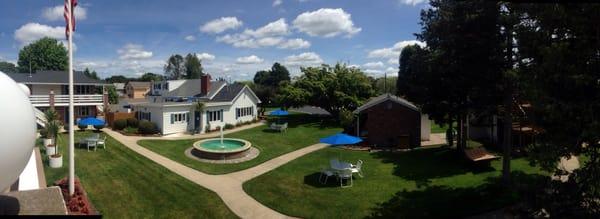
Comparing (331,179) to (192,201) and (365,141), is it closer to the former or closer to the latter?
(192,201)

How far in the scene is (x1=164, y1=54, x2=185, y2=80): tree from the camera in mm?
113750

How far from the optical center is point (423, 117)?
31.7 m

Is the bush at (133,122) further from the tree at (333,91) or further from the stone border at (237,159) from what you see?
the tree at (333,91)

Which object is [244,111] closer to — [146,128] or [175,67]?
[146,128]

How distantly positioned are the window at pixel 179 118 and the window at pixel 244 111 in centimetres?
720

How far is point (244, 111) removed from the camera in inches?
1800

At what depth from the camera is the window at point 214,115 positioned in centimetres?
3978

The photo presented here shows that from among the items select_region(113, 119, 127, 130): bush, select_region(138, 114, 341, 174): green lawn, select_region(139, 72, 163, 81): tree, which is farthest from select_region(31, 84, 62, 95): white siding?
select_region(139, 72, 163, 81): tree

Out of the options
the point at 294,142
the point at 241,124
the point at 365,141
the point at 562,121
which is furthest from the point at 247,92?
the point at 562,121

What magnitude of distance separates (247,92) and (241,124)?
4718mm

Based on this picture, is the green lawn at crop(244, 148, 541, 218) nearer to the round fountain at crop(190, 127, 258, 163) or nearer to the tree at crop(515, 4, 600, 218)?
the tree at crop(515, 4, 600, 218)

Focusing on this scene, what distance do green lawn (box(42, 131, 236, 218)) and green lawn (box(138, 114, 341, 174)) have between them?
2.61 metres

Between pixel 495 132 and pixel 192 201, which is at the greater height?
pixel 495 132

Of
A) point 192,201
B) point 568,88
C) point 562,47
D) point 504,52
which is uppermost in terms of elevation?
point 504,52
